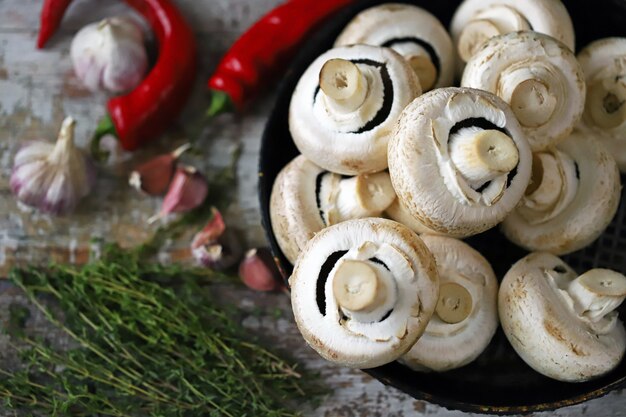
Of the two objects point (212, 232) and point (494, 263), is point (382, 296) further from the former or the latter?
point (212, 232)

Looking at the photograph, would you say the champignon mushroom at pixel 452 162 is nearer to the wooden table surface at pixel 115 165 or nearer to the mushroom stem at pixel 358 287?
the mushroom stem at pixel 358 287

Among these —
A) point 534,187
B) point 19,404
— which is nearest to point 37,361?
point 19,404

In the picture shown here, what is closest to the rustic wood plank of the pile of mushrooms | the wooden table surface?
the wooden table surface

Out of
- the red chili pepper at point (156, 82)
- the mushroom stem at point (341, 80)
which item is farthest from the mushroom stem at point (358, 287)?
the red chili pepper at point (156, 82)

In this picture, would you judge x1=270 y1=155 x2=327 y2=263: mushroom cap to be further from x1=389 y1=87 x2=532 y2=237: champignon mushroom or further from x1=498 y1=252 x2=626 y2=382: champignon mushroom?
x1=498 y1=252 x2=626 y2=382: champignon mushroom

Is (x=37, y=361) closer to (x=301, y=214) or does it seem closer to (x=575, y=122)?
(x=301, y=214)

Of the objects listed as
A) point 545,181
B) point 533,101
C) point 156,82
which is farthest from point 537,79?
point 156,82

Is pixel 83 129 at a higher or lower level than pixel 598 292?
lower
